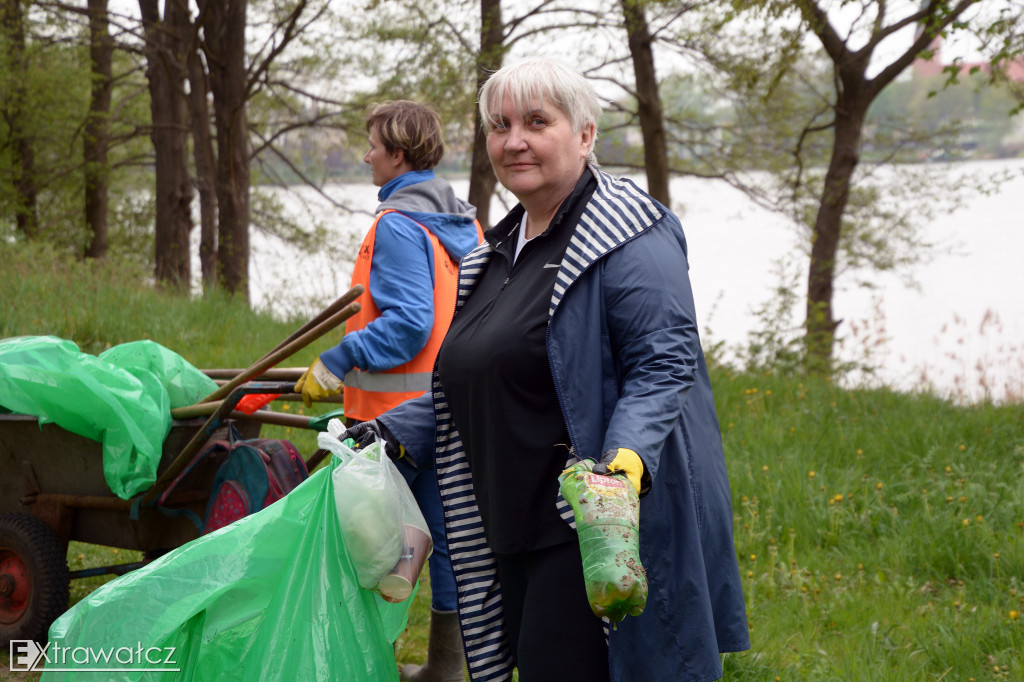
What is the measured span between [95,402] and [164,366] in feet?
1.10

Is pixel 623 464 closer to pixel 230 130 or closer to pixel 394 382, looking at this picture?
pixel 394 382

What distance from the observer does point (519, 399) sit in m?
1.97

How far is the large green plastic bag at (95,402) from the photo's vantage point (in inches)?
129

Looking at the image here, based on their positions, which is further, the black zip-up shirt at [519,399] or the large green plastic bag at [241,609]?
the large green plastic bag at [241,609]

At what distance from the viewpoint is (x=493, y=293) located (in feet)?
7.18

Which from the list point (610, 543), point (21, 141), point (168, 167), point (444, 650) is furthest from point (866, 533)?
point (21, 141)

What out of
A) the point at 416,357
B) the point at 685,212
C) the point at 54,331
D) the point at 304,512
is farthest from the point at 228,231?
the point at 304,512

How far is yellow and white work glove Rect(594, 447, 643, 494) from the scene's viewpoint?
1.63 metres

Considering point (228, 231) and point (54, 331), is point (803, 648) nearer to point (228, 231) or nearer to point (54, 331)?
point (54, 331)

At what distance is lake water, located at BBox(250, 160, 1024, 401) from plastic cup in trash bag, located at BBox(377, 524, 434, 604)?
605 centimetres

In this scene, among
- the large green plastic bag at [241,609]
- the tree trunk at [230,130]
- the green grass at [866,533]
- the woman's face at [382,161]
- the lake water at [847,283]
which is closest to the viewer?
the large green plastic bag at [241,609]

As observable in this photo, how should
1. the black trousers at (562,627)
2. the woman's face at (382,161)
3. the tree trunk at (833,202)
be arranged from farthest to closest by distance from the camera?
the tree trunk at (833,202) < the woman's face at (382,161) < the black trousers at (562,627)

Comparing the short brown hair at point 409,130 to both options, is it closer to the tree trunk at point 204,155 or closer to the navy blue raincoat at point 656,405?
the navy blue raincoat at point 656,405

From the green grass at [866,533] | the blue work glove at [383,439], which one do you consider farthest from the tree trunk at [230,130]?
the blue work glove at [383,439]
